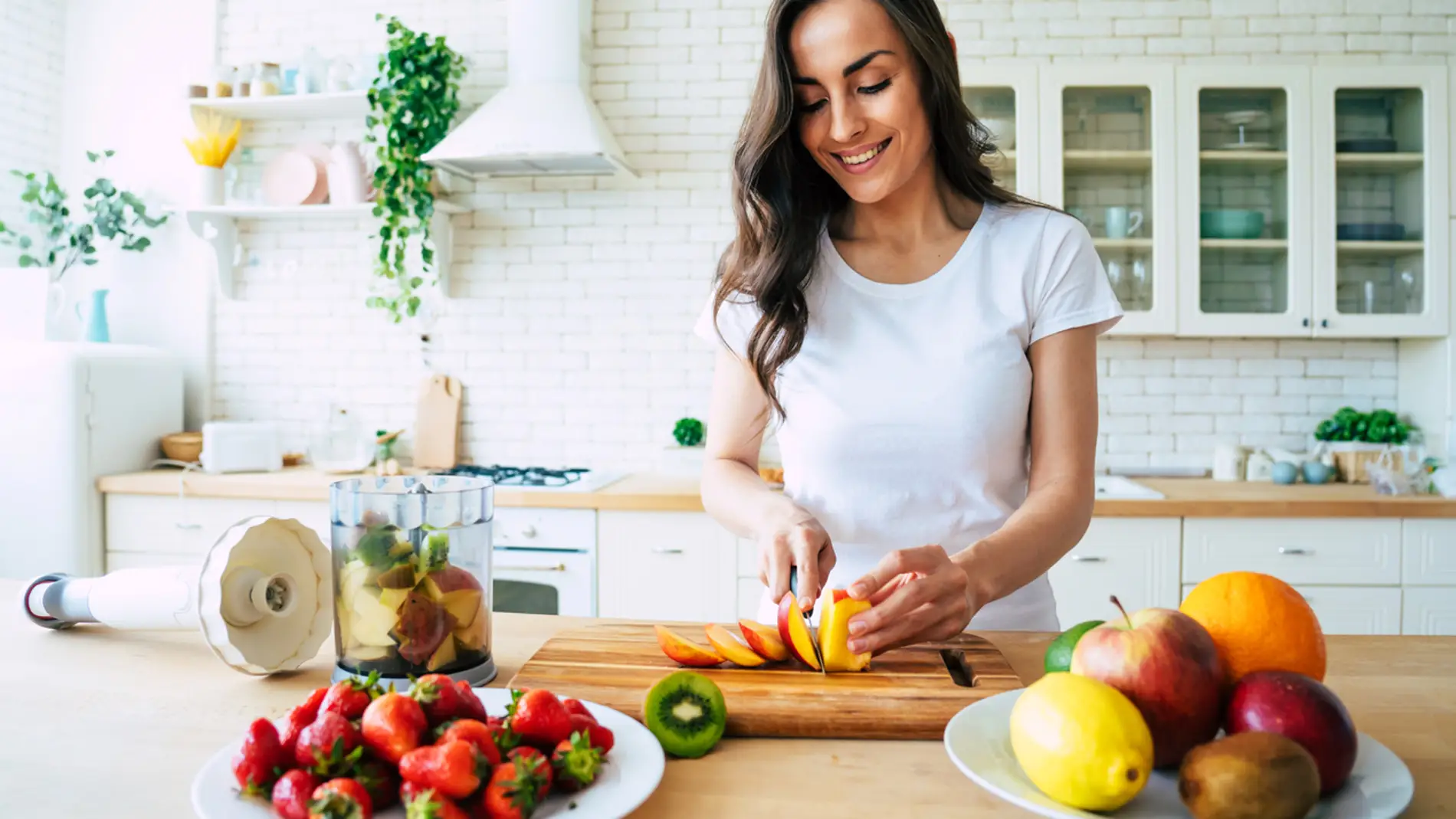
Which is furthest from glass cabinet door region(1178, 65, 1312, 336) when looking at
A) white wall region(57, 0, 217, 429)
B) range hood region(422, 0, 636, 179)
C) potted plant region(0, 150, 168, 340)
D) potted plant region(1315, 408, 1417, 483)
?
potted plant region(0, 150, 168, 340)

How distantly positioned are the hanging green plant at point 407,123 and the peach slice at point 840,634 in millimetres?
2794

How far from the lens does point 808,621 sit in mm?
1279

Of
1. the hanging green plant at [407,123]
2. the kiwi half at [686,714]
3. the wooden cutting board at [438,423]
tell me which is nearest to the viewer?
the kiwi half at [686,714]

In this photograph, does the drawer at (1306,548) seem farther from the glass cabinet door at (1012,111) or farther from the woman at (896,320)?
the woman at (896,320)

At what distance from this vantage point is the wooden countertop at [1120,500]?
2.90 m

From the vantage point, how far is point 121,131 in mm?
3930

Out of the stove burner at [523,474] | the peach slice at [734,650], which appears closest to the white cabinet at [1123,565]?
the stove burner at [523,474]

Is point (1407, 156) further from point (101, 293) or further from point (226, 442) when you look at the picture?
point (101, 293)

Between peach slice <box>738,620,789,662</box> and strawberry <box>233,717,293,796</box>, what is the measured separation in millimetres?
504

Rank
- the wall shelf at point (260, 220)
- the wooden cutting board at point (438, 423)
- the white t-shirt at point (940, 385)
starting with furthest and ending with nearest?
Answer: the wooden cutting board at point (438, 423)
the wall shelf at point (260, 220)
the white t-shirt at point (940, 385)

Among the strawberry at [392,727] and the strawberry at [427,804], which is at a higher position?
the strawberry at [392,727]

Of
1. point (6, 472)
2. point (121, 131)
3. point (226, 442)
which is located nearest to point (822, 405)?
point (226, 442)

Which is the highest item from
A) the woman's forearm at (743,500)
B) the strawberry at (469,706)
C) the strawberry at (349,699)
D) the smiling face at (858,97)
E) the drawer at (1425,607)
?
the smiling face at (858,97)

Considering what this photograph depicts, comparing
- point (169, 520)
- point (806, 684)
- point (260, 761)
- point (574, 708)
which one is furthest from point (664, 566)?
point (260, 761)
